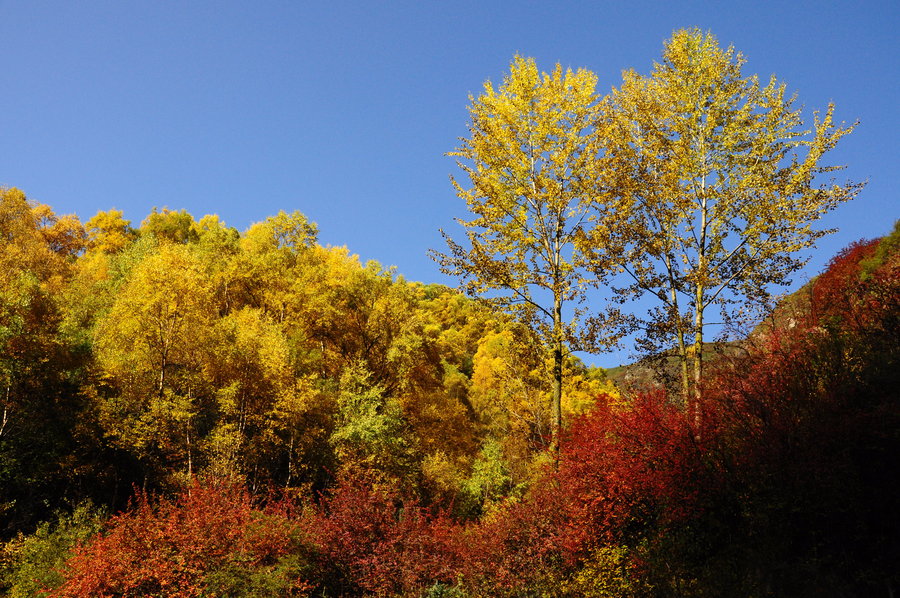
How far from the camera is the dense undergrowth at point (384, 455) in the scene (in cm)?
942

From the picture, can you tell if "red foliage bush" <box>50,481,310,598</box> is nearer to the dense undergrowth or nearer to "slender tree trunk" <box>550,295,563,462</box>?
the dense undergrowth

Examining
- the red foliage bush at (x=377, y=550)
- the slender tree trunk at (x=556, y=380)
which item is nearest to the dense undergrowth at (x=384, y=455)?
the red foliage bush at (x=377, y=550)

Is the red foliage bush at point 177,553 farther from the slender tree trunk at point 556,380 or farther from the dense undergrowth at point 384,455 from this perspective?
the slender tree trunk at point 556,380

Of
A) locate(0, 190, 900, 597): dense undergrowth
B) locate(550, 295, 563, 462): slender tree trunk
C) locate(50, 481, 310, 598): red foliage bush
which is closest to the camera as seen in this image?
locate(0, 190, 900, 597): dense undergrowth

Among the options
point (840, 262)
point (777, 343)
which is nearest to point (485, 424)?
point (840, 262)

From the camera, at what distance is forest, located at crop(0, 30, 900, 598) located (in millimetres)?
9625

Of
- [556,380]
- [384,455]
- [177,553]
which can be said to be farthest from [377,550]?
[384,455]

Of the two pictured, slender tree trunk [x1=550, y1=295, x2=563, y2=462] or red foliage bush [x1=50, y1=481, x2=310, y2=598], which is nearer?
red foliage bush [x1=50, y1=481, x2=310, y2=598]

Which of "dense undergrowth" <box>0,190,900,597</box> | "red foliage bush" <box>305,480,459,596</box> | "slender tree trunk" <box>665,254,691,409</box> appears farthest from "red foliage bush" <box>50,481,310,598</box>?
"slender tree trunk" <box>665,254,691,409</box>

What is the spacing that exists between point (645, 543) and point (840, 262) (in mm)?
23044

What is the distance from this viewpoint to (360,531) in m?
14.7

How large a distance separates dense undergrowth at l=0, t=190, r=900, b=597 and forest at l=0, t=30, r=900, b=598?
0.25ft

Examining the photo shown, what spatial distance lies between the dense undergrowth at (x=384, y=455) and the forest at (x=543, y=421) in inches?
3.0

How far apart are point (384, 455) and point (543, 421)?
704cm
